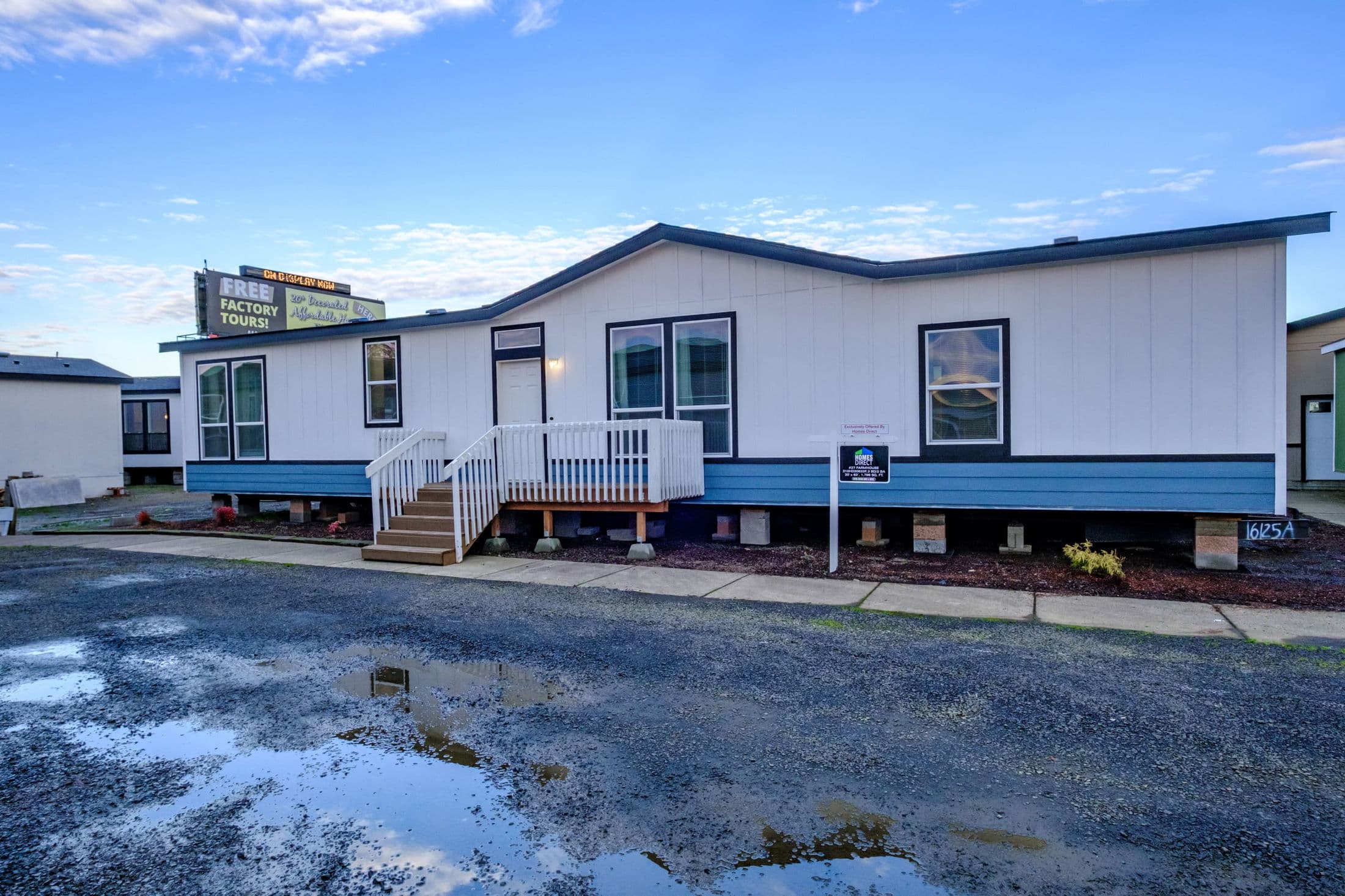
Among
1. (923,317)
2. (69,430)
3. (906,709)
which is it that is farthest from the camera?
(69,430)

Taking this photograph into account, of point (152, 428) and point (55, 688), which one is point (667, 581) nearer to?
point (55, 688)

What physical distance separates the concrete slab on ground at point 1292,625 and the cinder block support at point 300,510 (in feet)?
45.7

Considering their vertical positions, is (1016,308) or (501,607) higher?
(1016,308)

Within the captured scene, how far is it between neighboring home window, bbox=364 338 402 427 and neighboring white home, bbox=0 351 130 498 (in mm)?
14212

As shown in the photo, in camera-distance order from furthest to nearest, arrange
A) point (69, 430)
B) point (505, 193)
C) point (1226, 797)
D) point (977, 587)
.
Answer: point (69, 430) < point (505, 193) < point (977, 587) < point (1226, 797)

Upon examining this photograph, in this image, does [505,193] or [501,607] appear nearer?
[501,607]

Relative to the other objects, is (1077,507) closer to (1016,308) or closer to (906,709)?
(1016,308)

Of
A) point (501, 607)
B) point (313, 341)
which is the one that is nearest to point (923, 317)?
point (501, 607)

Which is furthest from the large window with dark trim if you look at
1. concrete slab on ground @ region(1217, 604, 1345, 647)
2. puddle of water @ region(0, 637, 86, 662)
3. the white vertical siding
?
puddle of water @ region(0, 637, 86, 662)

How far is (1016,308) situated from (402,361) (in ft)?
31.6

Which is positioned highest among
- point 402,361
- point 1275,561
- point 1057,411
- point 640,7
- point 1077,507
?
point 640,7

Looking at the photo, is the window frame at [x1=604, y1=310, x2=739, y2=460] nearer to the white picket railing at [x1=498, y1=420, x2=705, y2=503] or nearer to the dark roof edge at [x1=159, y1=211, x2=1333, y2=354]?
the white picket railing at [x1=498, y1=420, x2=705, y2=503]

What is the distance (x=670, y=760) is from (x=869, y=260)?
7.28m

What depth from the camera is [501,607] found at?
6871 millimetres
